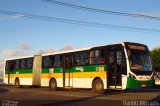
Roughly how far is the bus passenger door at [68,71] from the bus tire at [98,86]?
9.74 feet

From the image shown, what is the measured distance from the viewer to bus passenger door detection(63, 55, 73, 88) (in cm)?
2573

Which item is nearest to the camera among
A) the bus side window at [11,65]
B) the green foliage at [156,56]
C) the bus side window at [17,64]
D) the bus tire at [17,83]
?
the bus side window at [17,64]

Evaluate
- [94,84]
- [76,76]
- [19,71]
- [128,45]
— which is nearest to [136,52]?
[128,45]

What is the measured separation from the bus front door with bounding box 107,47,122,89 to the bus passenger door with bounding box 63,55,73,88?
15.1 ft

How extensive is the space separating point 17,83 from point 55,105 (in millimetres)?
18856

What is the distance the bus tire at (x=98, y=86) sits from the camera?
2239 cm

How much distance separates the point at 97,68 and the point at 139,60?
3100 mm

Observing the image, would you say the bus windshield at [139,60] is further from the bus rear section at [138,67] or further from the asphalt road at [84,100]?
the asphalt road at [84,100]

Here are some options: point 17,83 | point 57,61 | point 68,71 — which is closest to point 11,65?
point 17,83

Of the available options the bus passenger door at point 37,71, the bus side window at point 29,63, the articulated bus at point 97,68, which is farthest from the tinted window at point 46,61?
→ the bus side window at point 29,63

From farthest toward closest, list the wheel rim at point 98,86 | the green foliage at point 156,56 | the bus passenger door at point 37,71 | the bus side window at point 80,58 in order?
the green foliage at point 156,56, the bus passenger door at point 37,71, the bus side window at point 80,58, the wheel rim at point 98,86

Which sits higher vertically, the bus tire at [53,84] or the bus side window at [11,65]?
the bus side window at [11,65]

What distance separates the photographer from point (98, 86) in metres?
22.7

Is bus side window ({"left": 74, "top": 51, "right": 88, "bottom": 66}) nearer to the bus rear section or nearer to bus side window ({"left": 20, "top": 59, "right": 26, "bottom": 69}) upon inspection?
the bus rear section
